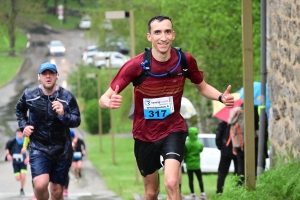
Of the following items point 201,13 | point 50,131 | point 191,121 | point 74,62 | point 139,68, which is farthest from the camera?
point 74,62

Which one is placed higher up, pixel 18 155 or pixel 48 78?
pixel 48 78

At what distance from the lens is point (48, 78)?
11188 millimetres

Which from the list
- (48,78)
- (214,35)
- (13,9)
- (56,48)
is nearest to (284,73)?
(48,78)

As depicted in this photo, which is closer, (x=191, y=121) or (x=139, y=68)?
(x=139, y=68)

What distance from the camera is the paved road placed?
26300mm

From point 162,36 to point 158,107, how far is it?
708 mm

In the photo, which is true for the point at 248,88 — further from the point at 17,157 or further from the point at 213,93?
the point at 17,157

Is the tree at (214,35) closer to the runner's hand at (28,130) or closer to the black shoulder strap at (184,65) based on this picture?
the runner's hand at (28,130)

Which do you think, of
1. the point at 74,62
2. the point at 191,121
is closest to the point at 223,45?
the point at 191,121

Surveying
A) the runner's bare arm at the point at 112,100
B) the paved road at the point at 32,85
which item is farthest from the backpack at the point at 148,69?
the paved road at the point at 32,85

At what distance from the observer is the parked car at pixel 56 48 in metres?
59.7

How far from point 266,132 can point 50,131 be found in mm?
5317

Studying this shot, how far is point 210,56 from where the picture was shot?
37250 millimetres

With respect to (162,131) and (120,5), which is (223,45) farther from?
(162,131)
